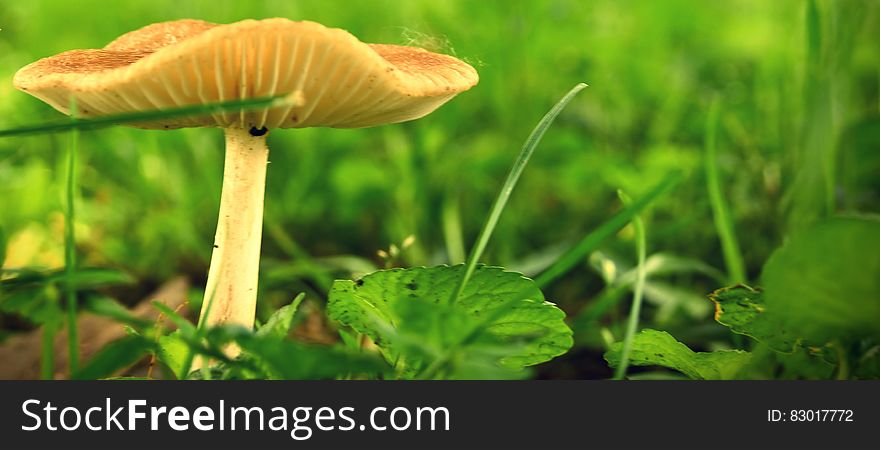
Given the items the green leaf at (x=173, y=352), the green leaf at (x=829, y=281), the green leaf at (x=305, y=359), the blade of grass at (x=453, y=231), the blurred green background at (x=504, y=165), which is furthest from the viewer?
the blade of grass at (x=453, y=231)

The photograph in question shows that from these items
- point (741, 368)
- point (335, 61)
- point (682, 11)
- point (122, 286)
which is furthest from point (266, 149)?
point (682, 11)

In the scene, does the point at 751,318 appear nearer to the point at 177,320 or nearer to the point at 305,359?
the point at 305,359

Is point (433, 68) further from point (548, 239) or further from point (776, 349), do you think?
point (548, 239)

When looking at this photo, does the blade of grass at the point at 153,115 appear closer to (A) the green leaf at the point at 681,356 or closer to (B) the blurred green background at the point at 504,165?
(A) the green leaf at the point at 681,356

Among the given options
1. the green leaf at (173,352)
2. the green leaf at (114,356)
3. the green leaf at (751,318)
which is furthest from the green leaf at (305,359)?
the green leaf at (751,318)

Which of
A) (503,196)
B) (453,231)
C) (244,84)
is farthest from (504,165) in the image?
(244,84)

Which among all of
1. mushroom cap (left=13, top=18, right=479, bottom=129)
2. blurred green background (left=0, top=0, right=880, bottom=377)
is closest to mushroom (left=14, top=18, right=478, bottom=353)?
mushroom cap (left=13, top=18, right=479, bottom=129)
